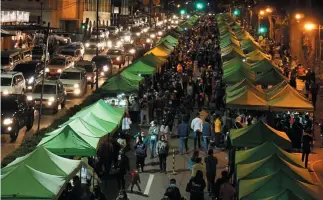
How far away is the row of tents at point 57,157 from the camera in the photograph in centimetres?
1171

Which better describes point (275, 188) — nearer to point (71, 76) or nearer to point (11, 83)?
point (11, 83)

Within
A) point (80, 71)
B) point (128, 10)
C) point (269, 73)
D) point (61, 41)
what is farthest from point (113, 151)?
point (128, 10)

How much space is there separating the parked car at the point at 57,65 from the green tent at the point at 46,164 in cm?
2681

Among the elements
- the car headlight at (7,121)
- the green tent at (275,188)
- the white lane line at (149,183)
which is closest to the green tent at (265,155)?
the green tent at (275,188)

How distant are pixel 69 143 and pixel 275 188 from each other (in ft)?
21.1

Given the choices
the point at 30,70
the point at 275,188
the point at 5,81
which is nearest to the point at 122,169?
the point at 275,188

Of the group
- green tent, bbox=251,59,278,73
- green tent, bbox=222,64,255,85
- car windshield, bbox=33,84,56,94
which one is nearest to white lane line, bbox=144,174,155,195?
green tent, bbox=222,64,255,85

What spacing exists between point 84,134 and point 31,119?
8.86m

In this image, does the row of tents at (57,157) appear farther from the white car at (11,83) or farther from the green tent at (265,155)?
the white car at (11,83)

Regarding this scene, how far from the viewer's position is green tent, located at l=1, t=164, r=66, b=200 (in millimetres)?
11516

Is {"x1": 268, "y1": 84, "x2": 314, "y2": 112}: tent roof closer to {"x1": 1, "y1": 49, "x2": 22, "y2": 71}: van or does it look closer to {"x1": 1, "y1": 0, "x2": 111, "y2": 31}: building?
{"x1": 1, "y1": 49, "x2": 22, "y2": 71}: van

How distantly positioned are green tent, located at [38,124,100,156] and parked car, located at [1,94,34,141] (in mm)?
6711

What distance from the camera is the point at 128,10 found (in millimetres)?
125562

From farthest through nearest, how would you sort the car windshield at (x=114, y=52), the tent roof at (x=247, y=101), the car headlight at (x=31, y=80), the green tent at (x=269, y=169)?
the car windshield at (x=114, y=52)
the car headlight at (x=31, y=80)
the tent roof at (x=247, y=101)
the green tent at (x=269, y=169)
